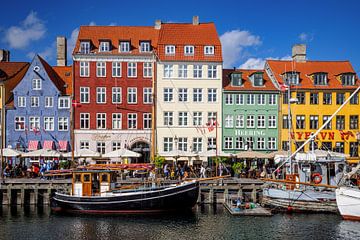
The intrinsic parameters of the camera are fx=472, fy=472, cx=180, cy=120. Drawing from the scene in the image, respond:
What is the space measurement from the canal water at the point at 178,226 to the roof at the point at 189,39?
22.6m

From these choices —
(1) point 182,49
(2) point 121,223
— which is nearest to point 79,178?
(2) point 121,223

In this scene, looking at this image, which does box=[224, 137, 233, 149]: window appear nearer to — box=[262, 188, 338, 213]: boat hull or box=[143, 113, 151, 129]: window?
box=[143, 113, 151, 129]: window

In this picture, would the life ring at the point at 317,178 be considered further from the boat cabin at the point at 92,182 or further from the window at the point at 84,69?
the window at the point at 84,69

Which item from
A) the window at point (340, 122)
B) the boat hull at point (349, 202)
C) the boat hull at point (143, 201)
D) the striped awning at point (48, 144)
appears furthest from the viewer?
the window at point (340, 122)

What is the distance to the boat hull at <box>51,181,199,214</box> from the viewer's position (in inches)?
1353

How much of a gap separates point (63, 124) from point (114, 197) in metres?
20.9

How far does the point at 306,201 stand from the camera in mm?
35250

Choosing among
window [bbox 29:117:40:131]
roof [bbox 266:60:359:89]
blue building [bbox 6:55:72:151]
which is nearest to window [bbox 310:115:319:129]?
roof [bbox 266:60:359:89]

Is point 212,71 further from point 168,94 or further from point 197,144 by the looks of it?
point 197,144

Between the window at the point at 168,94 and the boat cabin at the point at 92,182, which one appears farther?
the window at the point at 168,94

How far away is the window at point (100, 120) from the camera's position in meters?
52.9

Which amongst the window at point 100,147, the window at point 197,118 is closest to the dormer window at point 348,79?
the window at point 197,118

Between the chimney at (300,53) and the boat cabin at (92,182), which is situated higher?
the chimney at (300,53)

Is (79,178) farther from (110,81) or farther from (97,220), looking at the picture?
(110,81)
